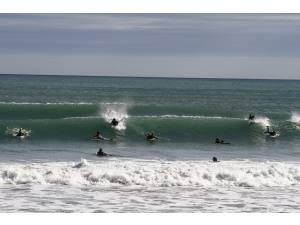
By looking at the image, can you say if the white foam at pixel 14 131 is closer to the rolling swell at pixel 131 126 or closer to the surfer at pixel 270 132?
the rolling swell at pixel 131 126

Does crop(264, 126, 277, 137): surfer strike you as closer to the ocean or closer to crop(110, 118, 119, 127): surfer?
the ocean

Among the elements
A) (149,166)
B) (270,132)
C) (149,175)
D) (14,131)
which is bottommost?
(149,175)

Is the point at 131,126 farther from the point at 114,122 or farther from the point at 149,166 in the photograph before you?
the point at 149,166

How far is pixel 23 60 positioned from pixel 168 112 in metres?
11.3

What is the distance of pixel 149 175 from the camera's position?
11.4 meters

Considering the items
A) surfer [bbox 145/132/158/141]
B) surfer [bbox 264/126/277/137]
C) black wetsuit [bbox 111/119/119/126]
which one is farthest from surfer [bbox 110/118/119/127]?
surfer [bbox 264/126/277/137]

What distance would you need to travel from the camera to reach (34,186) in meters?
10.7

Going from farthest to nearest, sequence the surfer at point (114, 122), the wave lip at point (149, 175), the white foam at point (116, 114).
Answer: the white foam at point (116, 114), the surfer at point (114, 122), the wave lip at point (149, 175)

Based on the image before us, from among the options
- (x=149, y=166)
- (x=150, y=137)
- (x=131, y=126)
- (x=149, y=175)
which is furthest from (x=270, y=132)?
(x=149, y=175)

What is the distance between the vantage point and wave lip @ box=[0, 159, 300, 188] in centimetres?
1110

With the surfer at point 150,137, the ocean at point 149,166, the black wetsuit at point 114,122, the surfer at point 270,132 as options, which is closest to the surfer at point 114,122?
the black wetsuit at point 114,122

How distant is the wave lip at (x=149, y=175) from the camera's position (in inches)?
437
